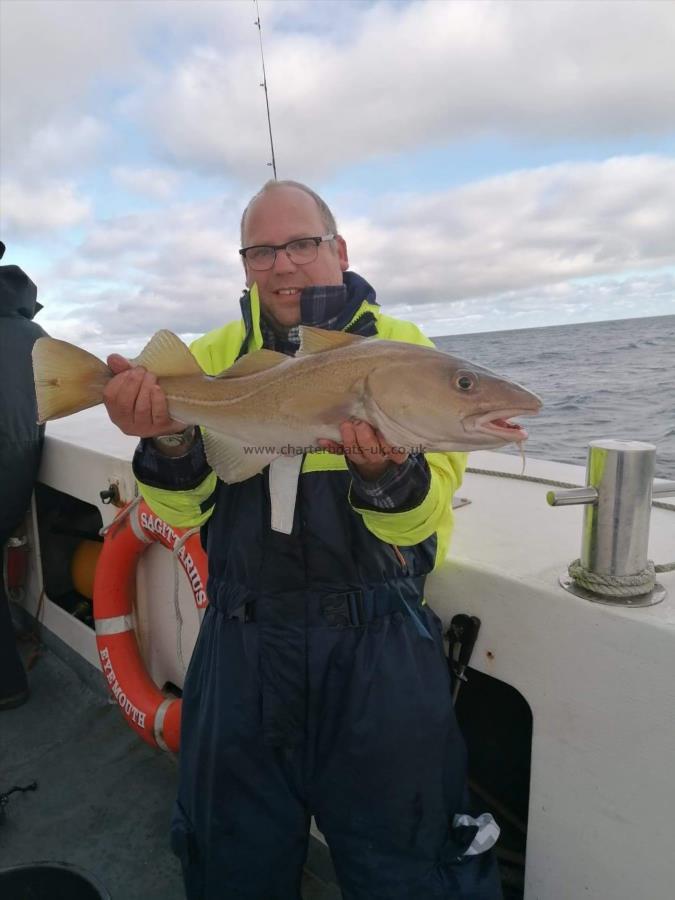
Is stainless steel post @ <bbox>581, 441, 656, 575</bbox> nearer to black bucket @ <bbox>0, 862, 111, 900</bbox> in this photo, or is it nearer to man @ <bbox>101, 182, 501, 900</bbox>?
man @ <bbox>101, 182, 501, 900</bbox>

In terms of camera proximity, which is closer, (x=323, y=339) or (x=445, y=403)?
(x=445, y=403)

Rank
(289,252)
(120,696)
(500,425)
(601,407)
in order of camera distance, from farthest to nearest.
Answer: (601,407) < (120,696) < (289,252) < (500,425)

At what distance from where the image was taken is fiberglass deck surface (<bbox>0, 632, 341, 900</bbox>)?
3.08 metres

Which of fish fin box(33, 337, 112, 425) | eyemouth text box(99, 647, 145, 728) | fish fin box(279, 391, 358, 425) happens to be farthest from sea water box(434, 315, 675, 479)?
eyemouth text box(99, 647, 145, 728)

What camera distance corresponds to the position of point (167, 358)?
2.31 m

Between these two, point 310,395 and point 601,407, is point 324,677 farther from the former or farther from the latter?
point 601,407

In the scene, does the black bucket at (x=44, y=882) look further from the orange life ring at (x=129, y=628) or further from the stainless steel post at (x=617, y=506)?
the stainless steel post at (x=617, y=506)

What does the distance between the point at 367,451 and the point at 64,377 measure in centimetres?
113

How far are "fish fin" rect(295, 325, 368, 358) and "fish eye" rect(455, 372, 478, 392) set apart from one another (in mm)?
352

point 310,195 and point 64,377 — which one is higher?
point 310,195

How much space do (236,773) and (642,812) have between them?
4.32 ft

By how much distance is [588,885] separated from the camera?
6.73 ft

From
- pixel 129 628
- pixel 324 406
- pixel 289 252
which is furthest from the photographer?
pixel 129 628

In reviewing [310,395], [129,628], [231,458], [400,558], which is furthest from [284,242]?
[129,628]
